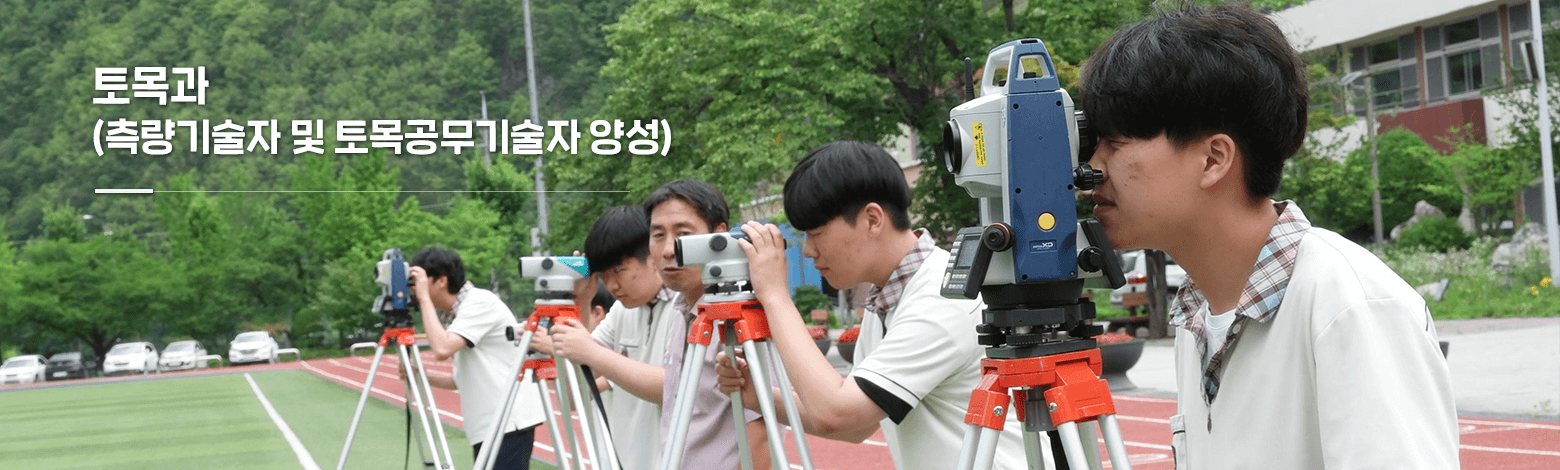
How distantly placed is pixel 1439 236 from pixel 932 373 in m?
28.0

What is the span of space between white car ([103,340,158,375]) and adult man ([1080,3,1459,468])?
40718 millimetres

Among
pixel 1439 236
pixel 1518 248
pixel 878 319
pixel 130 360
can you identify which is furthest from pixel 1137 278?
pixel 130 360

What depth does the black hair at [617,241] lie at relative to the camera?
3930mm

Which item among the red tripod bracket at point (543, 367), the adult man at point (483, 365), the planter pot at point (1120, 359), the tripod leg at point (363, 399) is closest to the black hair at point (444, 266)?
the adult man at point (483, 365)

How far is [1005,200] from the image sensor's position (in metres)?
1.54

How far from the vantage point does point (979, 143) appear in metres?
1.57

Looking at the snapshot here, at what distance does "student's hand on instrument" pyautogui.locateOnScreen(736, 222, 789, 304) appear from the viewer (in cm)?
255

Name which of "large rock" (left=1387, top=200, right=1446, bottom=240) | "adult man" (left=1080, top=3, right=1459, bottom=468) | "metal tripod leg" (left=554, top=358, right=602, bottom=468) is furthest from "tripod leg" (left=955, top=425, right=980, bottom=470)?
"large rock" (left=1387, top=200, right=1446, bottom=240)

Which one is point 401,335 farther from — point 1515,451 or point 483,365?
point 1515,451

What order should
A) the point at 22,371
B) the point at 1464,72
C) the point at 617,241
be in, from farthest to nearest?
the point at 22,371, the point at 1464,72, the point at 617,241

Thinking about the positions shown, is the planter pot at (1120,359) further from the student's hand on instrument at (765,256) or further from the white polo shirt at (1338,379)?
the white polo shirt at (1338,379)

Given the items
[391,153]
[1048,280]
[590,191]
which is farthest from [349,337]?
[1048,280]

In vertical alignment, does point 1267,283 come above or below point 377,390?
above

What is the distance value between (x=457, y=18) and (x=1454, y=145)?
47889 millimetres
